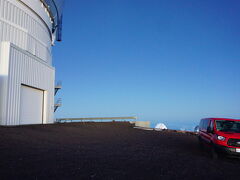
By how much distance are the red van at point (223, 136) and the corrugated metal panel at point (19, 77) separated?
12.2 m

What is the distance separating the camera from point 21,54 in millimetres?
16500

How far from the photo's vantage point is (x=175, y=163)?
24.6ft

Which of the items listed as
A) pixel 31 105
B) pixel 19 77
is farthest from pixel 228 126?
pixel 31 105

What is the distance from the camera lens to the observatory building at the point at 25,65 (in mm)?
15031

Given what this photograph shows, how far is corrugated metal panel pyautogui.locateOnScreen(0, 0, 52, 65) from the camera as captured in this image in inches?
681

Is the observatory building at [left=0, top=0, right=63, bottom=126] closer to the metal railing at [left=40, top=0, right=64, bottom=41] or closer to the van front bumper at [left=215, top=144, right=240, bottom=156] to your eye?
the metal railing at [left=40, top=0, right=64, bottom=41]

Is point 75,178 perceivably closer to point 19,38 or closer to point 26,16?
point 19,38

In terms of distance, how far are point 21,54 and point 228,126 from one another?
14.2 meters

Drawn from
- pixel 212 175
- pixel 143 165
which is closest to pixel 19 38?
pixel 143 165

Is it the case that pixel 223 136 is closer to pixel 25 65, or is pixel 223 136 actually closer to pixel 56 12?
pixel 25 65

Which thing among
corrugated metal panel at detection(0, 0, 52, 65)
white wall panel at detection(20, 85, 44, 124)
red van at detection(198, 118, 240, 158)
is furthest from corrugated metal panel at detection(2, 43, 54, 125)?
red van at detection(198, 118, 240, 158)

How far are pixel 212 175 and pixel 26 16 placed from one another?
63.1ft

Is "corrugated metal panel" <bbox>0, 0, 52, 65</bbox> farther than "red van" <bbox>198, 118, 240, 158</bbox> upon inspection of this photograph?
Yes

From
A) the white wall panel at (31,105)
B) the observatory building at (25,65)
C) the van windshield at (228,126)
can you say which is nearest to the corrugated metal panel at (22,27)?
the observatory building at (25,65)
